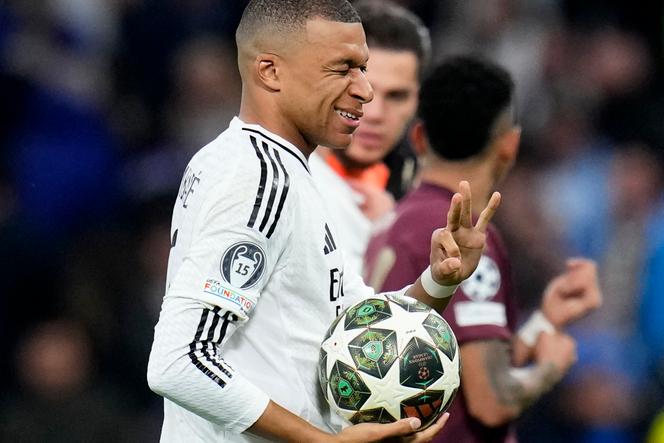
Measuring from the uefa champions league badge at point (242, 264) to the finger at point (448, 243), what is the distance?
631 mm

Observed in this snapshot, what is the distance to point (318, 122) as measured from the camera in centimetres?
354

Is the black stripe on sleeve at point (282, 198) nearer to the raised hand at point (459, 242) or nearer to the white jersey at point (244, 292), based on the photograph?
the white jersey at point (244, 292)

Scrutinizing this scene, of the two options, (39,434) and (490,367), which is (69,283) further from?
(490,367)

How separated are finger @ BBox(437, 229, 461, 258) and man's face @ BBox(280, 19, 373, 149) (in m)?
0.38

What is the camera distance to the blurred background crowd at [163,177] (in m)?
7.58

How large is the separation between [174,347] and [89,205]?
527 cm

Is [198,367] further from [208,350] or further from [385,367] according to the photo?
[385,367]

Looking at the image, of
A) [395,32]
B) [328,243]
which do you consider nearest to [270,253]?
[328,243]

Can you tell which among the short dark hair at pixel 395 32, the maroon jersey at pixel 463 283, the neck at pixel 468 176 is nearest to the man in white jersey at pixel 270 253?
the maroon jersey at pixel 463 283

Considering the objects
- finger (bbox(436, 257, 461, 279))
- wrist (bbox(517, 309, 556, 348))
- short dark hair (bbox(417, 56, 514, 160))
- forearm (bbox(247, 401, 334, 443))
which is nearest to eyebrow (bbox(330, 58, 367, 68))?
finger (bbox(436, 257, 461, 279))

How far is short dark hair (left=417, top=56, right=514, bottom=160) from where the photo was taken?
4.67 meters

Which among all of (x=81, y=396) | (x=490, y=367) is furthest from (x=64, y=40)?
(x=490, y=367)

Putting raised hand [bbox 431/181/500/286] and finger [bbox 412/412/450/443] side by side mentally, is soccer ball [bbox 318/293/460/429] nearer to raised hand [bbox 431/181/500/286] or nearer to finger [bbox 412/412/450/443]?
finger [bbox 412/412/450/443]

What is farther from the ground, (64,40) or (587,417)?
(64,40)
